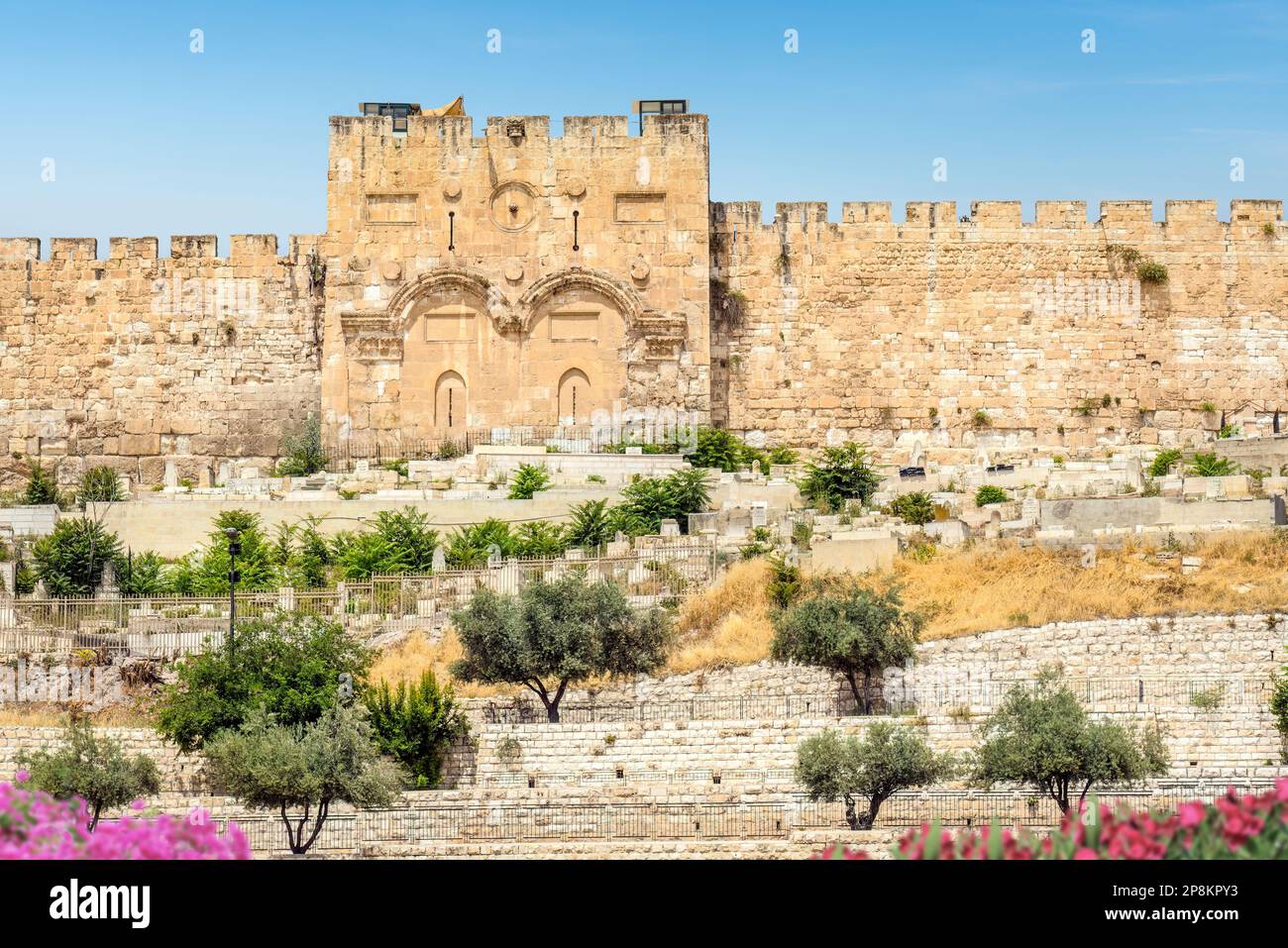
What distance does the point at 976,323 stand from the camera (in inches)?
1361

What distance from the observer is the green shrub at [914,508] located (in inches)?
1107

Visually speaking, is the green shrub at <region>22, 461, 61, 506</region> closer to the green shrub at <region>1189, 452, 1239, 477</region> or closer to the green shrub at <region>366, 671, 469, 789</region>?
the green shrub at <region>366, 671, 469, 789</region>

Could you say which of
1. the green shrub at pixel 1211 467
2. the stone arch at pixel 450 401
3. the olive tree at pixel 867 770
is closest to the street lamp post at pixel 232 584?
the stone arch at pixel 450 401

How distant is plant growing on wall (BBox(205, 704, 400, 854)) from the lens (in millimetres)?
19906

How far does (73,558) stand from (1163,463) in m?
14.5

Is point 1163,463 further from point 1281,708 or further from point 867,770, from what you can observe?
point 867,770

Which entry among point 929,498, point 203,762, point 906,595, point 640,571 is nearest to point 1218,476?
point 929,498

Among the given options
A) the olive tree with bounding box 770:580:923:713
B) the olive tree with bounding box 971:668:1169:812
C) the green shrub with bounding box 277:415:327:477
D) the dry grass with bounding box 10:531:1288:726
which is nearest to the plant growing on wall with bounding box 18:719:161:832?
the dry grass with bounding box 10:531:1288:726

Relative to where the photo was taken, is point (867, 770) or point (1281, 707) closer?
point (867, 770)

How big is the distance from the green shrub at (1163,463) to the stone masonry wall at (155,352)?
41.1 ft

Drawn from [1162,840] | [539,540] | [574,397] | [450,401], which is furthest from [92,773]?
[574,397]

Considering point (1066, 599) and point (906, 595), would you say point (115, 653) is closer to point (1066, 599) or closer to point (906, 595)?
point (906, 595)

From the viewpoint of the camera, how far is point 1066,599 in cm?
2445

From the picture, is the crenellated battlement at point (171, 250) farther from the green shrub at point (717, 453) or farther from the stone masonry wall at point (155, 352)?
the green shrub at point (717, 453)
